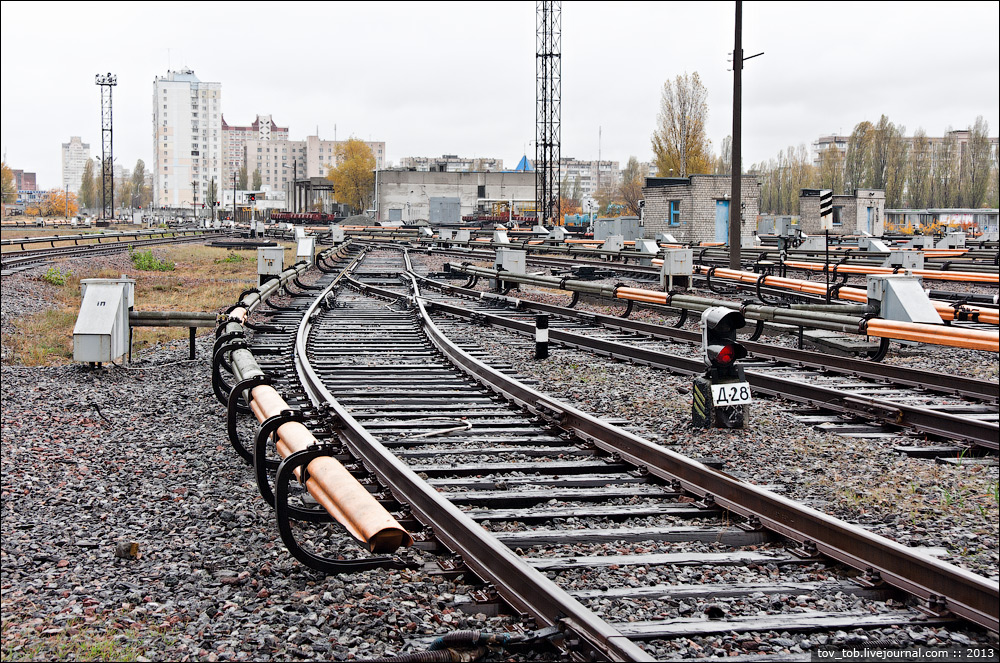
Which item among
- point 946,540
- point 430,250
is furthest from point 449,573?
point 430,250

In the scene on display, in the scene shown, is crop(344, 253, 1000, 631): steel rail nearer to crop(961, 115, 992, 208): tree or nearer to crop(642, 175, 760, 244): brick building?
crop(642, 175, 760, 244): brick building

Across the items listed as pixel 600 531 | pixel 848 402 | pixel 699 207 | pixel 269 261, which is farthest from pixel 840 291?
pixel 699 207

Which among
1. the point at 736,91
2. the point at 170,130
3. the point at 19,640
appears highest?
the point at 170,130

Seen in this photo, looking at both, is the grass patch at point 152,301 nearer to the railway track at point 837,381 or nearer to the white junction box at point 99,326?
the white junction box at point 99,326

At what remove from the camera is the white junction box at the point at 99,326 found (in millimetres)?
11297

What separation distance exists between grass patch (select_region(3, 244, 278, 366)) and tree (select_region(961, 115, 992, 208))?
8531cm

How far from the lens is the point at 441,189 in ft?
389

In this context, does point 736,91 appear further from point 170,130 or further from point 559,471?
point 170,130

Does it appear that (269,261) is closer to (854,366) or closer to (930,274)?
(854,366)

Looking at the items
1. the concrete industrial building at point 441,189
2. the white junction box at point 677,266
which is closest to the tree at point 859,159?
the concrete industrial building at point 441,189

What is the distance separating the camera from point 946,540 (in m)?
5.32

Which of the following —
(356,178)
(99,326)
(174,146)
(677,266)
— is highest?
(174,146)

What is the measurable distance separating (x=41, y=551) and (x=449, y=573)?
102 inches

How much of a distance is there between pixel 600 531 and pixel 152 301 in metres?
18.4
